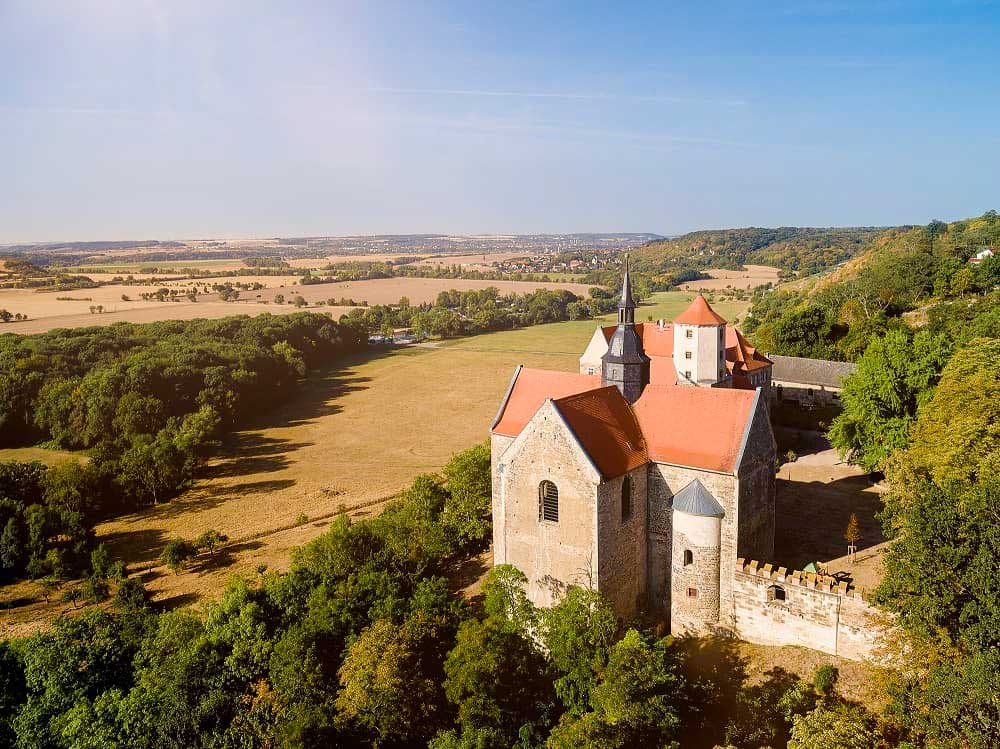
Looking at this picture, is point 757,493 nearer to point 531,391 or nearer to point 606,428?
point 606,428

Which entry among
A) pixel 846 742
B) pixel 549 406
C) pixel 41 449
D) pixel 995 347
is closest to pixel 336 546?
pixel 549 406

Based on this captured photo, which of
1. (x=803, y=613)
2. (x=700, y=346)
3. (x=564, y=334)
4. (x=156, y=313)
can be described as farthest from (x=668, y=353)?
(x=156, y=313)

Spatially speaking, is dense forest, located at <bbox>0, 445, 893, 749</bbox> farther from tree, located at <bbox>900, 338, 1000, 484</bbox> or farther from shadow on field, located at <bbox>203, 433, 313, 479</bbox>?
shadow on field, located at <bbox>203, 433, 313, 479</bbox>

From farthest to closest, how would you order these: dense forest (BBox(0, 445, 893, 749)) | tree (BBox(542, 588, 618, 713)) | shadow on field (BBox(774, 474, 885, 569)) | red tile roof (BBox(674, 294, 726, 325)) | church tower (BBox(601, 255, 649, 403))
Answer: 1. red tile roof (BBox(674, 294, 726, 325))
2. shadow on field (BBox(774, 474, 885, 569))
3. church tower (BBox(601, 255, 649, 403))
4. tree (BBox(542, 588, 618, 713))
5. dense forest (BBox(0, 445, 893, 749))

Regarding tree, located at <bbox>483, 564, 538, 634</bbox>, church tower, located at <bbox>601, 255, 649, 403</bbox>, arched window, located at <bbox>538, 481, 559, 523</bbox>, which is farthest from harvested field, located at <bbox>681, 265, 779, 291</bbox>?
tree, located at <bbox>483, 564, 538, 634</bbox>

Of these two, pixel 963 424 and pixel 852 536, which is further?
pixel 852 536

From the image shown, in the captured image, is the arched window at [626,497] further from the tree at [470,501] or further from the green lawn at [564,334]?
the green lawn at [564,334]
